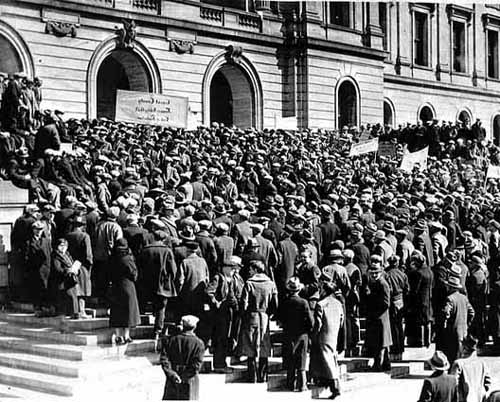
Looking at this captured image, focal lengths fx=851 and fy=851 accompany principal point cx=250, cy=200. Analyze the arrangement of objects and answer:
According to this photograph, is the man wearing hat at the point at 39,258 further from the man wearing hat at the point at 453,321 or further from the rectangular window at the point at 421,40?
the rectangular window at the point at 421,40

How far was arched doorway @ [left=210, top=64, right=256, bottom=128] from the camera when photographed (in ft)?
109

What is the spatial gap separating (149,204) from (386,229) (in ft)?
13.3

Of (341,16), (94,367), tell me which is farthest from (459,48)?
(94,367)

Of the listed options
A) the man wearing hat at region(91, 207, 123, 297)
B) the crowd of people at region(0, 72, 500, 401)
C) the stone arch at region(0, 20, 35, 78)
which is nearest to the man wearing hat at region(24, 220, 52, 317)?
the crowd of people at region(0, 72, 500, 401)

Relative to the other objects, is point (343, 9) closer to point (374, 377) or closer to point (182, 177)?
point (182, 177)

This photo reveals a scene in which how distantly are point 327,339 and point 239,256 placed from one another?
2521 mm

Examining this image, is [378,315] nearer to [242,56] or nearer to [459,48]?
[242,56]

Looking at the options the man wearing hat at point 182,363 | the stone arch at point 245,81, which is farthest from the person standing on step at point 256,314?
the stone arch at point 245,81

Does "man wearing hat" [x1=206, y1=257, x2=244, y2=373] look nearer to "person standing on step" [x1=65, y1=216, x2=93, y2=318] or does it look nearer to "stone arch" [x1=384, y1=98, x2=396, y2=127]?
"person standing on step" [x1=65, y1=216, x2=93, y2=318]

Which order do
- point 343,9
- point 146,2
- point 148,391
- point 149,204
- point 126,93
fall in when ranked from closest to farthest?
point 148,391, point 149,204, point 126,93, point 146,2, point 343,9

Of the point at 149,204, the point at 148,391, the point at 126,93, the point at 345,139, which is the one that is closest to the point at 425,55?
the point at 345,139

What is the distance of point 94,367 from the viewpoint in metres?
11.3

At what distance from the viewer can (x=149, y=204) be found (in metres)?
14.2

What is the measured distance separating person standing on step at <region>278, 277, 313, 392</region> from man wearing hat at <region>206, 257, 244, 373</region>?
2.37 ft
